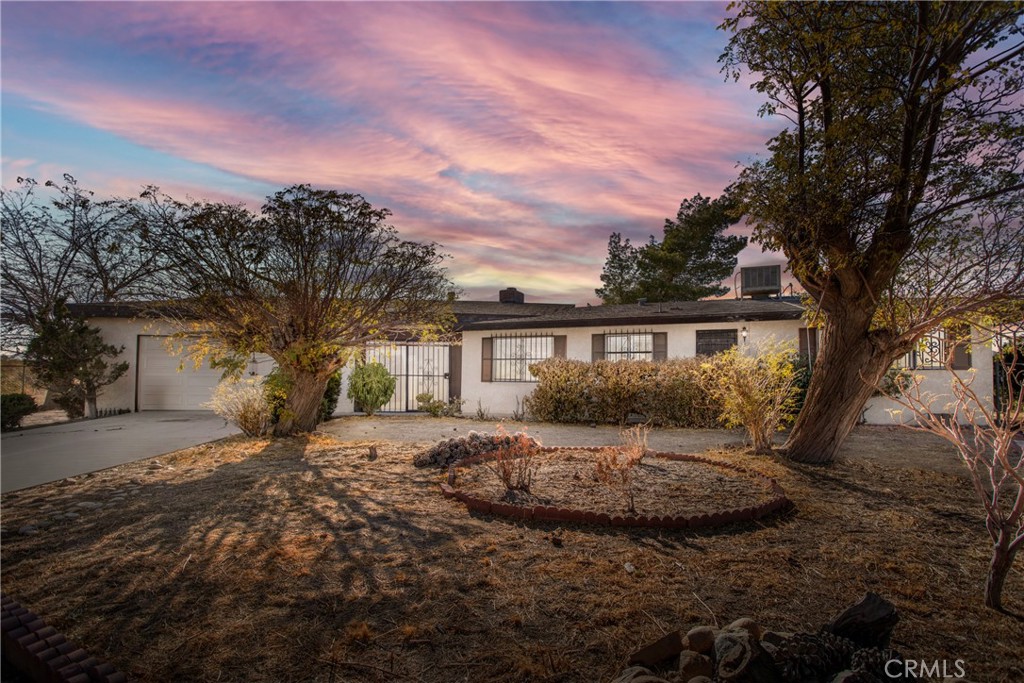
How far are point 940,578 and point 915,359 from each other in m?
12.1

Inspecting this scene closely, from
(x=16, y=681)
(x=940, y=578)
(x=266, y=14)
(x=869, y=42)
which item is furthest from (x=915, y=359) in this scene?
(x=16, y=681)

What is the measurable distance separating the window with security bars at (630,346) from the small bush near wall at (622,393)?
4.44 ft

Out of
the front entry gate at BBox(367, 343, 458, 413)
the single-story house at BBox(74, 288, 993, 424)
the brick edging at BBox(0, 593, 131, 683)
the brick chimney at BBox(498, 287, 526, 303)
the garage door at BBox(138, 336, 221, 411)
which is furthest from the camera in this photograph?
the brick chimney at BBox(498, 287, 526, 303)

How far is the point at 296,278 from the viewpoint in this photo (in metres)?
8.81

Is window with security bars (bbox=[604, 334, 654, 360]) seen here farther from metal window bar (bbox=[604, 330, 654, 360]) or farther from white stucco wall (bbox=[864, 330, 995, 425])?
white stucco wall (bbox=[864, 330, 995, 425])

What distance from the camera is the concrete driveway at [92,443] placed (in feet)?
22.1

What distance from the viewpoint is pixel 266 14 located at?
601 centimetres

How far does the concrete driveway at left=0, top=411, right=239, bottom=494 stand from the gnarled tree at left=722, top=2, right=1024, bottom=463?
8.71m

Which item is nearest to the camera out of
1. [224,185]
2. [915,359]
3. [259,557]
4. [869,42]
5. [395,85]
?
[259,557]

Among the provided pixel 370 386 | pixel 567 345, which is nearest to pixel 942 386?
pixel 567 345

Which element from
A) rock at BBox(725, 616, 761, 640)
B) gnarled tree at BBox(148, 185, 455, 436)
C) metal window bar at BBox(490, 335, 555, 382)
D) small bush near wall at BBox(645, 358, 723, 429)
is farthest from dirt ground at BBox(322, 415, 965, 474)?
rock at BBox(725, 616, 761, 640)

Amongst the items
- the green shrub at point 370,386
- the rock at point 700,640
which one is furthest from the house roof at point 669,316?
the rock at point 700,640

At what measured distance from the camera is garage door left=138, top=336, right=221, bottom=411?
14.4 metres

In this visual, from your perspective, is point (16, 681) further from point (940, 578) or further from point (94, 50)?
point (94, 50)
